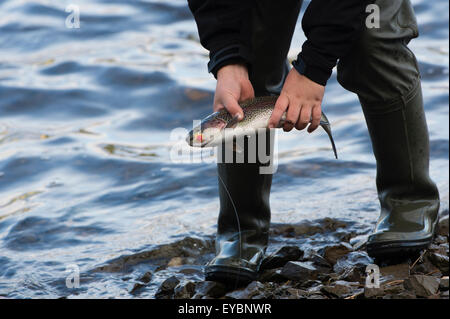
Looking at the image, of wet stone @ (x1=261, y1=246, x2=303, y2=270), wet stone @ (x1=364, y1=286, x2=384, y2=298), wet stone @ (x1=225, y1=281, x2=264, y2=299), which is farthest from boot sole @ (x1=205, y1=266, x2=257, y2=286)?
wet stone @ (x1=364, y1=286, x2=384, y2=298)

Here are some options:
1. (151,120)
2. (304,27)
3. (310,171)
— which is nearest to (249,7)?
(304,27)

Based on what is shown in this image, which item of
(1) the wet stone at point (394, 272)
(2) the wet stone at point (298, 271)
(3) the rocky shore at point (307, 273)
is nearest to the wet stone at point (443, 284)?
(3) the rocky shore at point (307, 273)

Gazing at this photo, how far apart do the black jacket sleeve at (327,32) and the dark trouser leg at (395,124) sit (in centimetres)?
19

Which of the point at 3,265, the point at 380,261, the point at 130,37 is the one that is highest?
the point at 130,37

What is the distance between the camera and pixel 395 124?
10.5ft

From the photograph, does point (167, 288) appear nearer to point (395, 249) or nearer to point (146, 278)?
point (146, 278)

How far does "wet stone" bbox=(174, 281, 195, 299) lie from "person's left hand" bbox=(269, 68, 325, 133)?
0.84 m

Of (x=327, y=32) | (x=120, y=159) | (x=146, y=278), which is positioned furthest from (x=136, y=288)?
(x=120, y=159)

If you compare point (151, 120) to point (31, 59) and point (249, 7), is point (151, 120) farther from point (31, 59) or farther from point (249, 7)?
point (249, 7)

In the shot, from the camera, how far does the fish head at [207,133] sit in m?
2.68

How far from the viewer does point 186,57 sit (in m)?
8.29

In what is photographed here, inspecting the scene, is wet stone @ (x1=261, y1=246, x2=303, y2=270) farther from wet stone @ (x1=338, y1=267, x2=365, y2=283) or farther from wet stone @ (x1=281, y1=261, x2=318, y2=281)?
wet stone @ (x1=338, y1=267, x2=365, y2=283)
